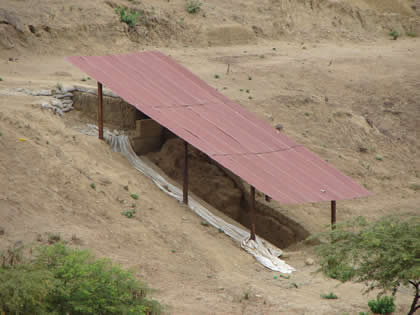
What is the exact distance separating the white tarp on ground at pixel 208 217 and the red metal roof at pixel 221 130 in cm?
134

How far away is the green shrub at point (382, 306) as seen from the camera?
1109 cm

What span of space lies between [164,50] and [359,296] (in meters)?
14.3

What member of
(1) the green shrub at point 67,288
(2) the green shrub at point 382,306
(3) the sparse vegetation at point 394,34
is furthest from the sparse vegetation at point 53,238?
(3) the sparse vegetation at point 394,34

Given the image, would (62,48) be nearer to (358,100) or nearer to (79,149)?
(79,149)

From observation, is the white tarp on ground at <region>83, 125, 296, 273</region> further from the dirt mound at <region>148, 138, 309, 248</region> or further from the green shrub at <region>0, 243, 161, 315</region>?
the green shrub at <region>0, 243, 161, 315</region>

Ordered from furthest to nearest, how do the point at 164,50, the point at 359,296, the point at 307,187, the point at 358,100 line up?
1. the point at 164,50
2. the point at 358,100
3. the point at 307,187
4. the point at 359,296

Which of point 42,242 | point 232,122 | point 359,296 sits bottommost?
point 359,296

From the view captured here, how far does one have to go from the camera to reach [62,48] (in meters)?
22.2

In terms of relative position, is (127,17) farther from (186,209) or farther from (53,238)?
(53,238)

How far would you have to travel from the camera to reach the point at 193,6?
26.5m

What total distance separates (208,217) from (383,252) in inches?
202

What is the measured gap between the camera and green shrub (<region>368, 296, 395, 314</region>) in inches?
436

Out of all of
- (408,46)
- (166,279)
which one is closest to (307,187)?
(166,279)

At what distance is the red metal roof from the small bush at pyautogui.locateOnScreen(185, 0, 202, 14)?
9.65 m
